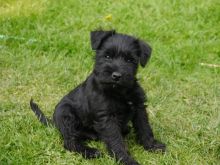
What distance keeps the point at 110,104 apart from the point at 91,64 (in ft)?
A: 7.69

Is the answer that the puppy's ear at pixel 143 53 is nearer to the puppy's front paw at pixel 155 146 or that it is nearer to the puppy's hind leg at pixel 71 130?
the puppy's front paw at pixel 155 146

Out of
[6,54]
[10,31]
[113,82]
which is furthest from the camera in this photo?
[10,31]

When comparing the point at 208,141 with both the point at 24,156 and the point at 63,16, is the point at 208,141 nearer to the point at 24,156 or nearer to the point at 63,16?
the point at 24,156

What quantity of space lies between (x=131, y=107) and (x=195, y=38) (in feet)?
11.5

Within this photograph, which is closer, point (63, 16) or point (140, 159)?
point (140, 159)

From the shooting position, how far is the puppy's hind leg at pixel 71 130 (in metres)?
5.44

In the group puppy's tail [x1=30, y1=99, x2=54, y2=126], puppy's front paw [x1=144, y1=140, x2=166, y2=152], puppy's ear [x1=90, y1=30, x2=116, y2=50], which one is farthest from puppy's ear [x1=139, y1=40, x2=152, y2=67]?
puppy's tail [x1=30, y1=99, x2=54, y2=126]

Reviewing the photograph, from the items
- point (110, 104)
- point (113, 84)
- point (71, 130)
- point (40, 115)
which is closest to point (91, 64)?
point (40, 115)

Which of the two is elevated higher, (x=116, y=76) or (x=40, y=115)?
(x=116, y=76)

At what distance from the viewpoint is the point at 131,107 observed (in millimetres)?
5398

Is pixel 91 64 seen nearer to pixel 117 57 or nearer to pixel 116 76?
pixel 117 57

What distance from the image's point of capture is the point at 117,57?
5.23m

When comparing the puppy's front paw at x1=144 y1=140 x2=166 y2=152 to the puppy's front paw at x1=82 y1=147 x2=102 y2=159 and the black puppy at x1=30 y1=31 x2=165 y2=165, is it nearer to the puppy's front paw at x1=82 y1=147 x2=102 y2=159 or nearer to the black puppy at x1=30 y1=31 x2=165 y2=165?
the black puppy at x1=30 y1=31 x2=165 y2=165

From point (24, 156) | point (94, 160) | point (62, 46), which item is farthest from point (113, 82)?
point (62, 46)
